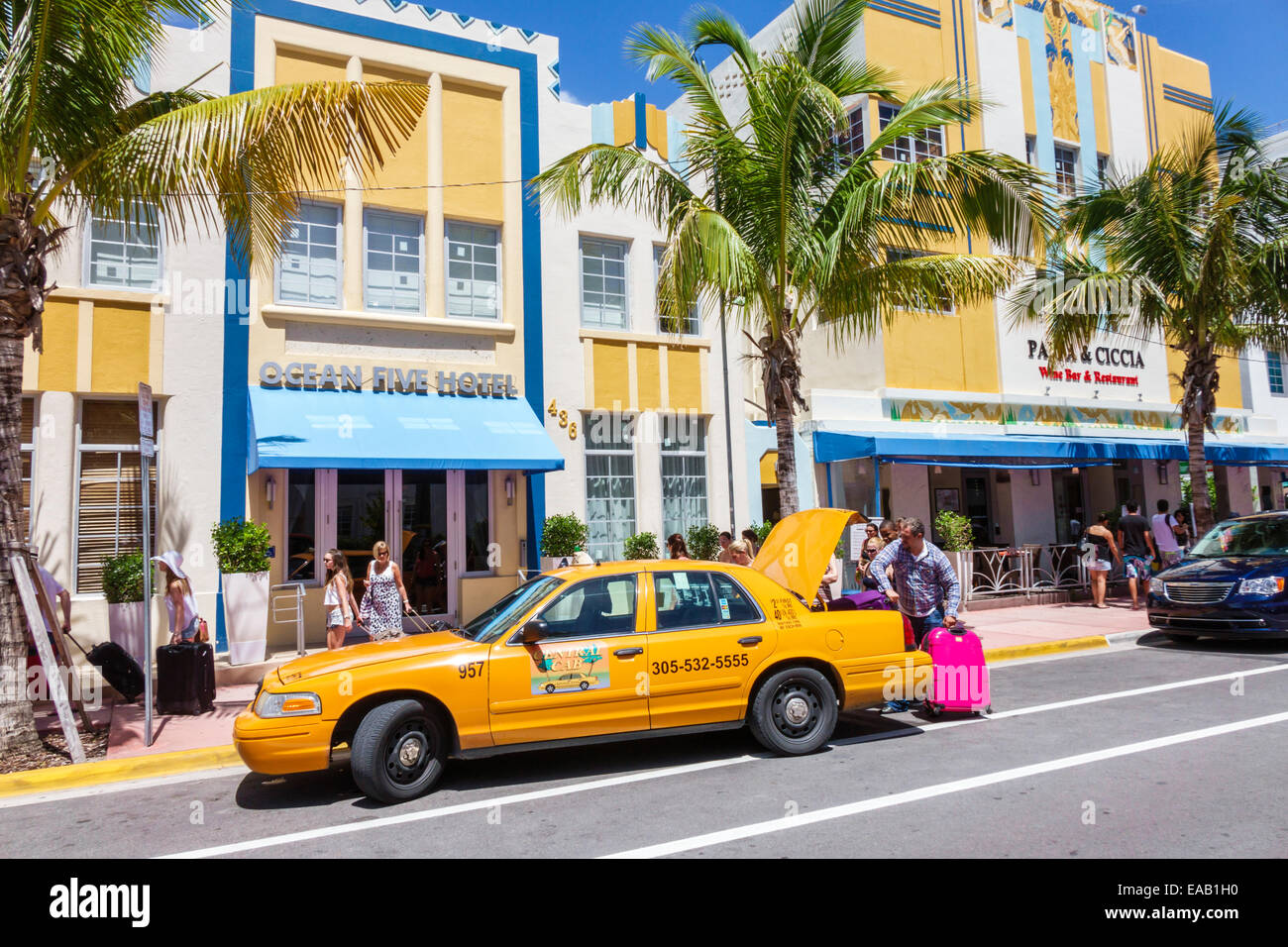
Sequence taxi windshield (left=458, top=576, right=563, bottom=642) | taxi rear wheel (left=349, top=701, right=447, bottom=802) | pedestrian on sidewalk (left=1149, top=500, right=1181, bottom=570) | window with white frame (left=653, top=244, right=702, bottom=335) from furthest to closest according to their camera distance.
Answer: pedestrian on sidewalk (left=1149, top=500, right=1181, bottom=570), window with white frame (left=653, top=244, right=702, bottom=335), taxi windshield (left=458, top=576, right=563, bottom=642), taxi rear wheel (left=349, top=701, right=447, bottom=802)

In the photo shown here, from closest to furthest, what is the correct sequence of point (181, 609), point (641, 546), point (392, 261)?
point (181, 609), point (392, 261), point (641, 546)

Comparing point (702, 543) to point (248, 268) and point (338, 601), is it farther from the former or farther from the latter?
point (248, 268)

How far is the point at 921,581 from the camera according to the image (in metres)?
7.80

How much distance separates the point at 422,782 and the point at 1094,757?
4.70 m

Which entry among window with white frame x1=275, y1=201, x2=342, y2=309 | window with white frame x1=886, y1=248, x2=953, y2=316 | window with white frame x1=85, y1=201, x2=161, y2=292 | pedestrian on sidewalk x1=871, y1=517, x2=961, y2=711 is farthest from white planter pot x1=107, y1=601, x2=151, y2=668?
window with white frame x1=886, y1=248, x2=953, y2=316

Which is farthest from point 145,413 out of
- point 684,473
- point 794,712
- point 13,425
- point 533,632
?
point 684,473

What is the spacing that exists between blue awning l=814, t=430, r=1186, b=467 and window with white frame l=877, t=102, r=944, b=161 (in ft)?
19.8

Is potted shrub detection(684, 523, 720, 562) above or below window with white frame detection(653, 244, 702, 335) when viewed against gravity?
below

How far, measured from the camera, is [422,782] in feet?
18.5

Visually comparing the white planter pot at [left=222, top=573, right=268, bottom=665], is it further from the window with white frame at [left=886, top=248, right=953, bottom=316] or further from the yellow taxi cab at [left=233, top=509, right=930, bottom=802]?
the window with white frame at [left=886, top=248, right=953, bottom=316]

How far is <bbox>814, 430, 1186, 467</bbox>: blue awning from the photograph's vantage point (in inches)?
569

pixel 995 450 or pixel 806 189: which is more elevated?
pixel 806 189

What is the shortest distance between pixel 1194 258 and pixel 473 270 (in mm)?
11944

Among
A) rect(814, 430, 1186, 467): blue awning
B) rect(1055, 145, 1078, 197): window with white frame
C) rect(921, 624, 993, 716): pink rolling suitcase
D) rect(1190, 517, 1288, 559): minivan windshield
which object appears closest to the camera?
rect(921, 624, 993, 716): pink rolling suitcase
